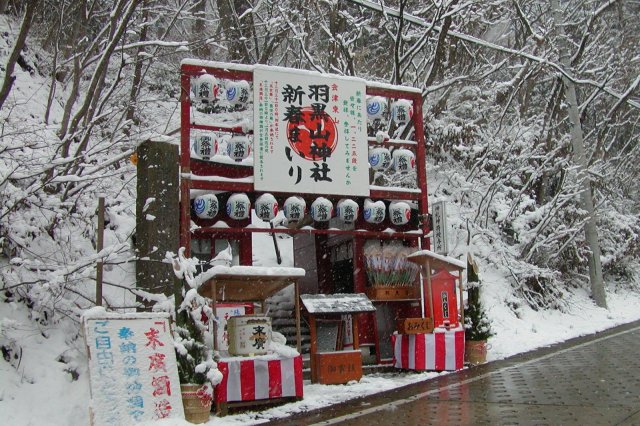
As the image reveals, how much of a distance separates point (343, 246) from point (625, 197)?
63.3ft

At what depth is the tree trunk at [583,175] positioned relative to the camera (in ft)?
69.6

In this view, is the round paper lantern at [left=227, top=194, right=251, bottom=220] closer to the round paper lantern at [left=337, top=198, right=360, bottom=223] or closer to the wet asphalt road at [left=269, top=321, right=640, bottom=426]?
the round paper lantern at [left=337, top=198, right=360, bottom=223]

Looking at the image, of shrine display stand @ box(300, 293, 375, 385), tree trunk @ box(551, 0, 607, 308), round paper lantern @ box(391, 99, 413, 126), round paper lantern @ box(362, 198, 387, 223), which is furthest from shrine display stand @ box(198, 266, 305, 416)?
tree trunk @ box(551, 0, 607, 308)

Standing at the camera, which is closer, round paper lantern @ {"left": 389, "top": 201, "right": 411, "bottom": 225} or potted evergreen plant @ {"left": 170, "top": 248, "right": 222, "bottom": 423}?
potted evergreen plant @ {"left": 170, "top": 248, "right": 222, "bottom": 423}

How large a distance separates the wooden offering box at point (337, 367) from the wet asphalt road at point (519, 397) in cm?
127

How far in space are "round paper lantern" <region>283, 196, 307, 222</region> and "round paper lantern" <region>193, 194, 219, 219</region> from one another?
1.54 m

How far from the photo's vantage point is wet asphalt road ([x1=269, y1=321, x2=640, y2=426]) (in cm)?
751

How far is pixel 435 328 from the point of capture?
42.5ft

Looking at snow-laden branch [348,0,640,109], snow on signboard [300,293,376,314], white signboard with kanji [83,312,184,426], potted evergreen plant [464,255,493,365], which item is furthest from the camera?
snow-laden branch [348,0,640,109]

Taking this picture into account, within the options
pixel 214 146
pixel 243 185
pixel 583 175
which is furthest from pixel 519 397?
pixel 583 175

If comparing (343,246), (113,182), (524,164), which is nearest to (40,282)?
(113,182)

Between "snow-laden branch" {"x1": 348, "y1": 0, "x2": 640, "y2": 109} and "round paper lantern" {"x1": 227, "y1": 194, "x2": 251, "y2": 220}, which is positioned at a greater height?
"snow-laden branch" {"x1": 348, "y1": 0, "x2": 640, "y2": 109}

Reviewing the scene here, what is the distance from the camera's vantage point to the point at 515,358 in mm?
13570

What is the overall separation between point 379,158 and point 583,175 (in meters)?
10.1
